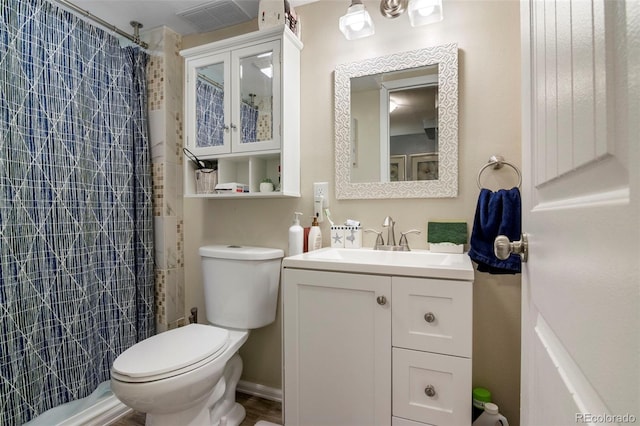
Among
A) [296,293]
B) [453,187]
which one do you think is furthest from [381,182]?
[296,293]

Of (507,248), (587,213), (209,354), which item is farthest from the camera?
(209,354)

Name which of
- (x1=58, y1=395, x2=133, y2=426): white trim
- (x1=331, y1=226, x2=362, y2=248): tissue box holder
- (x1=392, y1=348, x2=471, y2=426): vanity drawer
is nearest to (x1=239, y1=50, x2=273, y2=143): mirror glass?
(x1=331, y1=226, x2=362, y2=248): tissue box holder

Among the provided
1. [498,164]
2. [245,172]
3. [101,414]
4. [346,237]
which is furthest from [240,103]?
[101,414]

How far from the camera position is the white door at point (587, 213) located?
23cm

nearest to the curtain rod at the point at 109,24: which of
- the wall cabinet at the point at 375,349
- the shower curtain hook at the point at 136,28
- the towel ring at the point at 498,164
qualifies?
the shower curtain hook at the point at 136,28

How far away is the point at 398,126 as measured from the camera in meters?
1.52

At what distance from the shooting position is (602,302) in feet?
0.87

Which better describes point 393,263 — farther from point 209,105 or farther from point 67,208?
Answer: point 67,208

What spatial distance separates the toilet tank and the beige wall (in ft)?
0.65

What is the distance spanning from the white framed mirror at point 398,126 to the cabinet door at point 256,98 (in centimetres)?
34

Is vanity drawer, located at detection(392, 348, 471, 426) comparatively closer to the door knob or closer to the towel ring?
the door knob

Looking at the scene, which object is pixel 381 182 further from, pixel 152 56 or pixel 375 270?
pixel 152 56

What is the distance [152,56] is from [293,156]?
124cm

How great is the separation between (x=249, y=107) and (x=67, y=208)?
1.04m
